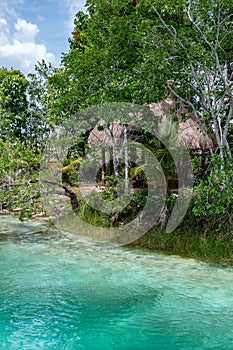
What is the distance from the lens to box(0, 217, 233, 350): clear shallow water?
10.9 ft

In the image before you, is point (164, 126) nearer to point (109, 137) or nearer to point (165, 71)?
point (165, 71)

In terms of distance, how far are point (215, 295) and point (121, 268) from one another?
1533 millimetres

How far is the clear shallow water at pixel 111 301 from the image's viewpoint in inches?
130

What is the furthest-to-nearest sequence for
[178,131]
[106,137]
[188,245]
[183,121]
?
[106,137] < [183,121] < [178,131] < [188,245]

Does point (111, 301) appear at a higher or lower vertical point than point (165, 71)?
lower

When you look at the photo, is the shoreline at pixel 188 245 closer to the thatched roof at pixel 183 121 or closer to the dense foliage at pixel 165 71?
the dense foliage at pixel 165 71

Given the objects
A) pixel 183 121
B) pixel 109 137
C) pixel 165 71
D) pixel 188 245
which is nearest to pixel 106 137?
pixel 109 137

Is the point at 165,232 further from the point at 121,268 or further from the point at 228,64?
the point at 228,64

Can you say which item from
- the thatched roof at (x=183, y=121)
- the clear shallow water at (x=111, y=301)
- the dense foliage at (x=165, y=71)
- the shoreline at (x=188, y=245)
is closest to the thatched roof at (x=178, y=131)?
the thatched roof at (x=183, y=121)

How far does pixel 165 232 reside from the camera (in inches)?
270

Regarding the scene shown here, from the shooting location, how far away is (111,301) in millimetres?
4148

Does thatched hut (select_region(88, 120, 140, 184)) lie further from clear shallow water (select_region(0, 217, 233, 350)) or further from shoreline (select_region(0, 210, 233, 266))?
clear shallow water (select_region(0, 217, 233, 350))

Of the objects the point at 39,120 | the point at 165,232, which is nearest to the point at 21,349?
the point at 165,232

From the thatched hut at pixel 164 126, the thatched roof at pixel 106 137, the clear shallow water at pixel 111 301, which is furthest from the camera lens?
the thatched roof at pixel 106 137
